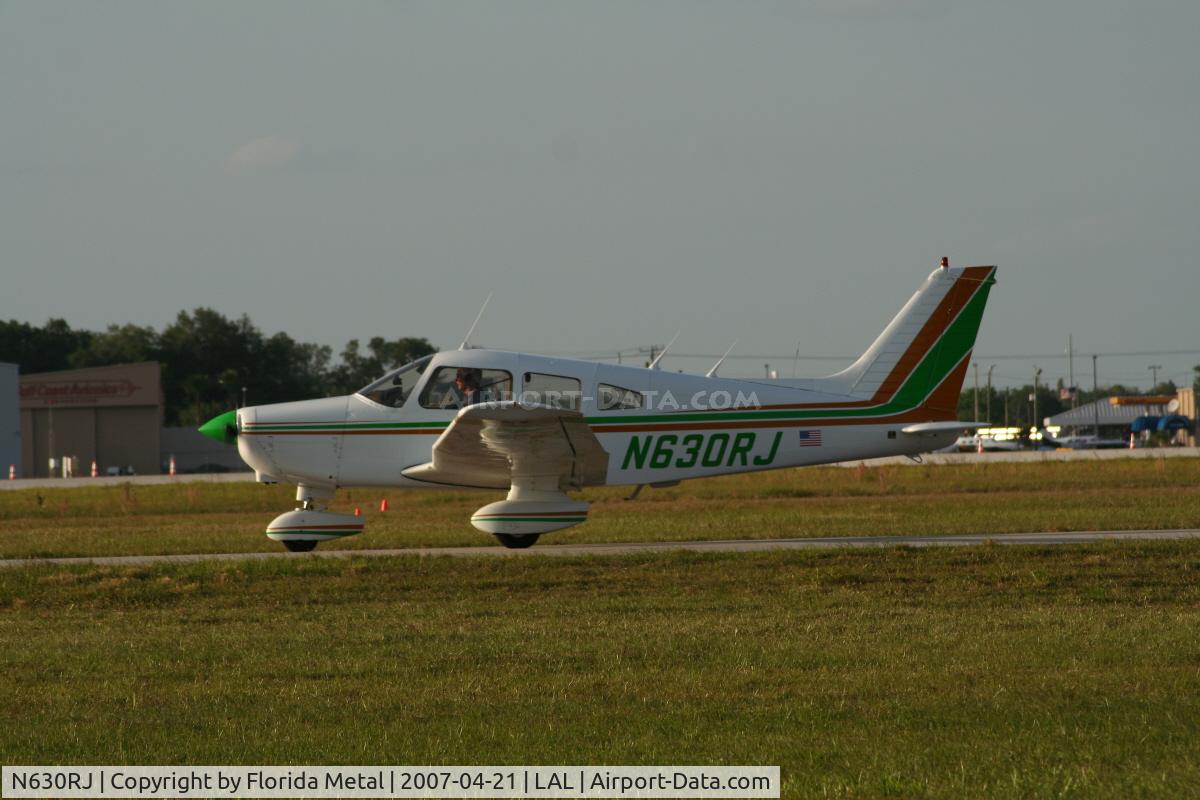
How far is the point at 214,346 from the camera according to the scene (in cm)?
8575

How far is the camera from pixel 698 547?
51.4 feet

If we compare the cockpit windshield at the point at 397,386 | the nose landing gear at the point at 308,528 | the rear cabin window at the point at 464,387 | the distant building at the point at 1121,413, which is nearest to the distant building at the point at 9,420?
the nose landing gear at the point at 308,528

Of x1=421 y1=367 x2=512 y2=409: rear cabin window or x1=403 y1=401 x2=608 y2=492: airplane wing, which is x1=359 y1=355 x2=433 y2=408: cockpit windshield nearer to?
x1=421 y1=367 x2=512 y2=409: rear cabin window

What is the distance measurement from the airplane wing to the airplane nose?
7.51ft

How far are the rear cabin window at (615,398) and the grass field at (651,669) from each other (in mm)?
3174

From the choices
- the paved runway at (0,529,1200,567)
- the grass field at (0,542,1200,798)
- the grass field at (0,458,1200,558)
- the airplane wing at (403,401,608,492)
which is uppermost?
the airplane wing at (403,401,608,492)

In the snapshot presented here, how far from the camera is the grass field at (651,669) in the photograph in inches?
230

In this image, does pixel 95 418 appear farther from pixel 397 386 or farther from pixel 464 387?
pixel 464 387

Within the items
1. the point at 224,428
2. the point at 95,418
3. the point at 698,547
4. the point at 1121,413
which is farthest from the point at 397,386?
the point at 1121,413

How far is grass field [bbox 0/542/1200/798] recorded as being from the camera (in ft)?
19.2

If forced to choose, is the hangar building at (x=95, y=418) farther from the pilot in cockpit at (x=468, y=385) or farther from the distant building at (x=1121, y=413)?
the distant building at (x=1121, y=413)

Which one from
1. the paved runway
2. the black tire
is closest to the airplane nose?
the paved runway

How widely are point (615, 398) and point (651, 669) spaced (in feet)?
27.8

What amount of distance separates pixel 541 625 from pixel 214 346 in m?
79.6
